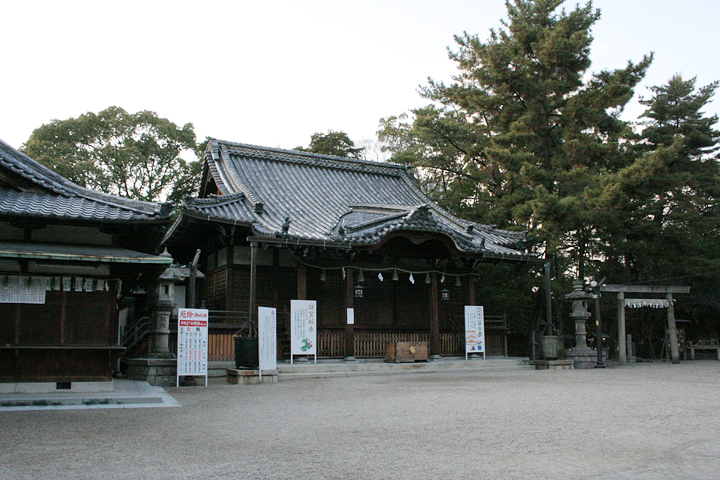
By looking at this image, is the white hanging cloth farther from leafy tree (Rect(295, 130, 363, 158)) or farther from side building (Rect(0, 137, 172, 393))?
leafy tree (Rect(295, 130, 363, 158))

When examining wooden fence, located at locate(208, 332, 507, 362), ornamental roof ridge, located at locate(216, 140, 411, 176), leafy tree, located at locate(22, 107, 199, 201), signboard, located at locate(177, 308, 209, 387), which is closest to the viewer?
signboard, located at locate(177, 308, 209, 387)

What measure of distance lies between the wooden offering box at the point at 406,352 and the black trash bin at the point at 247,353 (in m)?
4.74

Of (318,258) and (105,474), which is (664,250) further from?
(105,474)

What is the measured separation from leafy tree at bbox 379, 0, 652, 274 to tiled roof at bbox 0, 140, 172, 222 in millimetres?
14588

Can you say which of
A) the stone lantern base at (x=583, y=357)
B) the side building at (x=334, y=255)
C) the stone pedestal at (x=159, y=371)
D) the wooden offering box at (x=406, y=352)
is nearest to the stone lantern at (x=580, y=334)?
the stone lantern base at (x=583, y=357)

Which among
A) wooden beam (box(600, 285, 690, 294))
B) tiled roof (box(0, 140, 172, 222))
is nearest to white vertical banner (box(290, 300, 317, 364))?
tiled roof (box(0, 140, 172, 222))

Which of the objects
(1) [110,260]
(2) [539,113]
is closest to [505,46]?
(2) [539,113]

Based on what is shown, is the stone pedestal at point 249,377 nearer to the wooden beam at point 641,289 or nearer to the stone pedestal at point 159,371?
the stone pedestal at point 159,371

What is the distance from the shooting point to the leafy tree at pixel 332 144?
34.3 meters

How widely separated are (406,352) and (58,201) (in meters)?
10.2

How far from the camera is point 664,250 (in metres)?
23.7

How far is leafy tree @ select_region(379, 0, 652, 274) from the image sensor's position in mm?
22203

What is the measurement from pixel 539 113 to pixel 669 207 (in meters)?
8.01

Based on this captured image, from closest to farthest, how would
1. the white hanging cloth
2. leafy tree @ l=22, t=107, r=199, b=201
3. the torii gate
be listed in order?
1. the torii gate
2. the white hanging cloth
3. leafy tree @ l=22, t=107, r=199, b=201
